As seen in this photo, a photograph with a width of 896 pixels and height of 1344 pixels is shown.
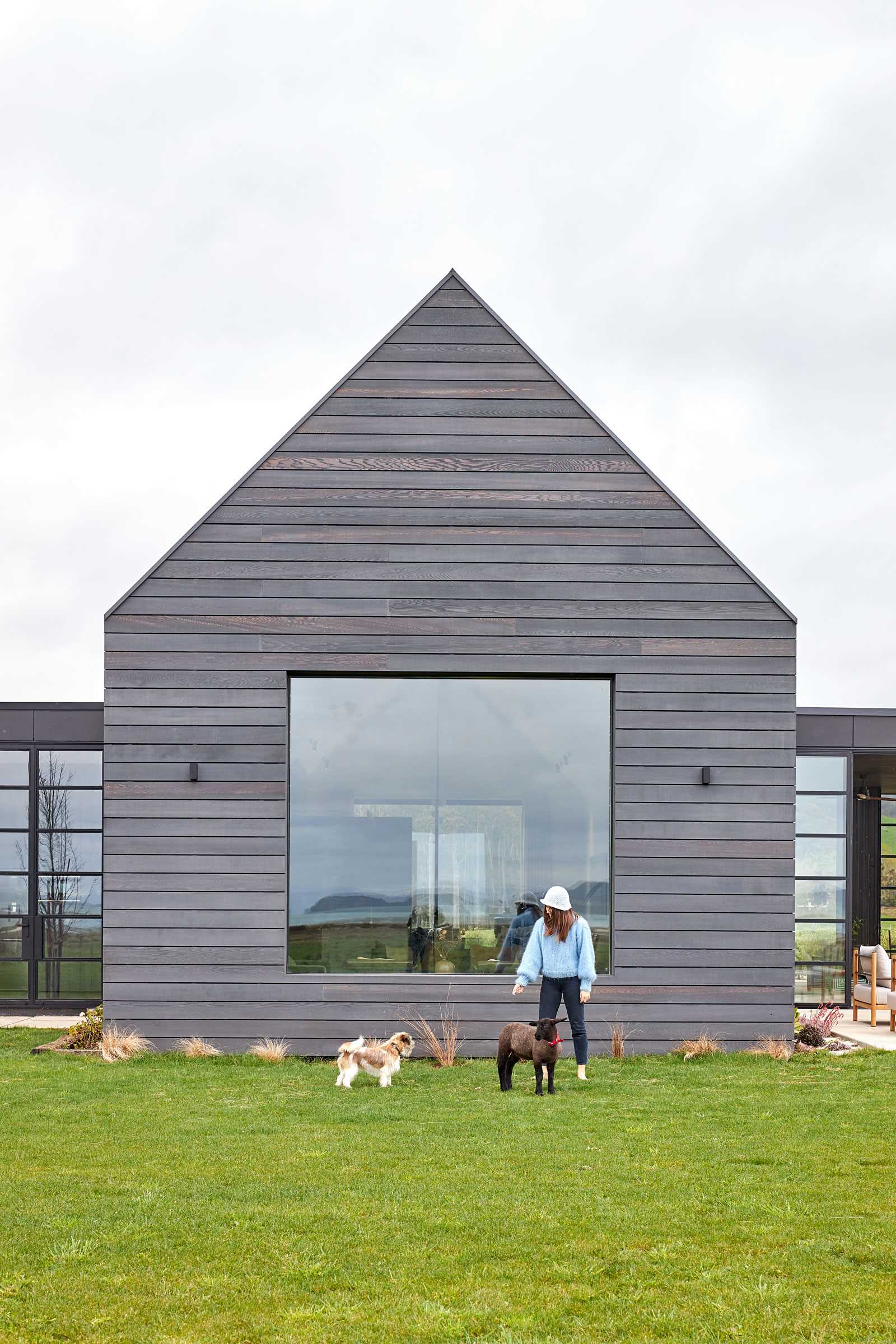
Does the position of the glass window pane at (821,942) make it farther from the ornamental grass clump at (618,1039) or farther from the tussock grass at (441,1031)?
the tussock grass at (441,1031)

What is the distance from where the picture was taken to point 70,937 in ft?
42.9

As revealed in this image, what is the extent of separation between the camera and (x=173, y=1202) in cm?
531

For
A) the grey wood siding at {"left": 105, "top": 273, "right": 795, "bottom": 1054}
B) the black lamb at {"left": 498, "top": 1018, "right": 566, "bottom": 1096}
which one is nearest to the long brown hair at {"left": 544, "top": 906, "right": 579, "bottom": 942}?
the black lamb at {"left": 498, "top": 1018, "right": 566, "bottom": 1096}

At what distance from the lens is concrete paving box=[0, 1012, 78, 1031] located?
12.1 m

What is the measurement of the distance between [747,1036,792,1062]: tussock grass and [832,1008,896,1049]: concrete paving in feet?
3.47

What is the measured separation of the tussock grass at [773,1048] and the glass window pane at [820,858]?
119 inches

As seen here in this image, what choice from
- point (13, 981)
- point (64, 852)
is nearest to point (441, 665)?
point (64, 852)

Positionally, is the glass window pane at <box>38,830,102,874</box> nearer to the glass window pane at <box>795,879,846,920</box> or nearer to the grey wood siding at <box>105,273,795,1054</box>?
the grey wood siding at <box>105,273,795,1054</box>

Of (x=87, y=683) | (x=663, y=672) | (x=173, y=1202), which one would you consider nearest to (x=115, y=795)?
(x=87, y=683)

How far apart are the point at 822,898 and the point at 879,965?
1876mm

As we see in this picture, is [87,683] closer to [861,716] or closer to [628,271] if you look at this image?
[861,716]

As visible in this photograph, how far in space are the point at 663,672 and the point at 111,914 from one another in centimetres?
519

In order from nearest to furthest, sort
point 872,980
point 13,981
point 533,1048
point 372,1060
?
point 533,1048
point 372,1060
point 872,980
point 13,981

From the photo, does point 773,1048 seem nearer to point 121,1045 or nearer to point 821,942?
point 821,942
